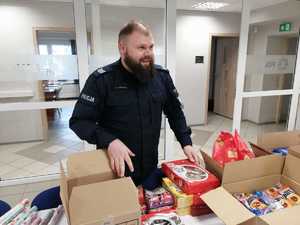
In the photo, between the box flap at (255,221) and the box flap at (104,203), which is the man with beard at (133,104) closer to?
the box flap at (104,203)

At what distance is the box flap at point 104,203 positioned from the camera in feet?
2.54

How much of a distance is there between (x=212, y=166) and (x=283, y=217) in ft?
1.31

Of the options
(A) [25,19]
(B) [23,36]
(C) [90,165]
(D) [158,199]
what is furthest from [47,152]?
(D) [158,199]

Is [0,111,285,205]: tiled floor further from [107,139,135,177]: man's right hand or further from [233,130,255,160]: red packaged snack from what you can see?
[107,139,135,177]: man's right hand

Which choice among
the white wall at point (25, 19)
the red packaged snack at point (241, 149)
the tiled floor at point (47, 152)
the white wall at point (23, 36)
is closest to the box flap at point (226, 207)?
the red packaged snack at point (241, 149)

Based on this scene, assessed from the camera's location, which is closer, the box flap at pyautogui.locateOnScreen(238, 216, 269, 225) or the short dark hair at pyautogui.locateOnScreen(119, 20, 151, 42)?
the box flap at pyautogui.locateOnScreen(238, 216, 269, 225)

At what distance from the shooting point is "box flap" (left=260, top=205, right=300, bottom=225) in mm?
796

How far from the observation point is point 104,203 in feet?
2.72

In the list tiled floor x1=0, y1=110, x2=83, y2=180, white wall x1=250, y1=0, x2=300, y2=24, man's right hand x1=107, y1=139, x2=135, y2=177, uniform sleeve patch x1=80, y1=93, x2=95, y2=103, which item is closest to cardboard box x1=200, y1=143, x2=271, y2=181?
man's right hand x1=107, y1=139, x2=135, y2=177

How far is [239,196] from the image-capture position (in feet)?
3.61

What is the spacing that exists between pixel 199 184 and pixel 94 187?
46cm

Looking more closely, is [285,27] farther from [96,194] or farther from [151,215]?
[96,194]

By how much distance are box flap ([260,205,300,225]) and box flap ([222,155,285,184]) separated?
261 millimetres

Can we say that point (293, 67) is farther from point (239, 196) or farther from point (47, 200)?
point (47, 200)
